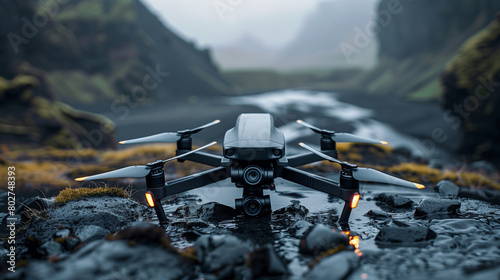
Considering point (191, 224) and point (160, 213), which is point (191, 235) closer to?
point (191, 224)

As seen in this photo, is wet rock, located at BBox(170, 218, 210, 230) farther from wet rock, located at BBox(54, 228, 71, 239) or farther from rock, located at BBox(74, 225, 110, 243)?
wet rock, located at BBox(54, 228, 71, 239)

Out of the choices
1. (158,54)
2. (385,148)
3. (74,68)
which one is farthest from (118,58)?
(385,148)

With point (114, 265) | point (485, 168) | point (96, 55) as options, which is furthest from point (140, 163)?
point (96, 55)

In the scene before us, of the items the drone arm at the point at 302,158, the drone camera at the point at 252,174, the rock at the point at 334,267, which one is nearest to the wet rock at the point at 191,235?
the drone camera at the point at 252,174

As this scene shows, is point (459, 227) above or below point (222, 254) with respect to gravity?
below

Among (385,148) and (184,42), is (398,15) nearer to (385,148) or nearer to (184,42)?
(184,42)

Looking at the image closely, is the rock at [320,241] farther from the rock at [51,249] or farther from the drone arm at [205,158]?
the rock at [51,249]
